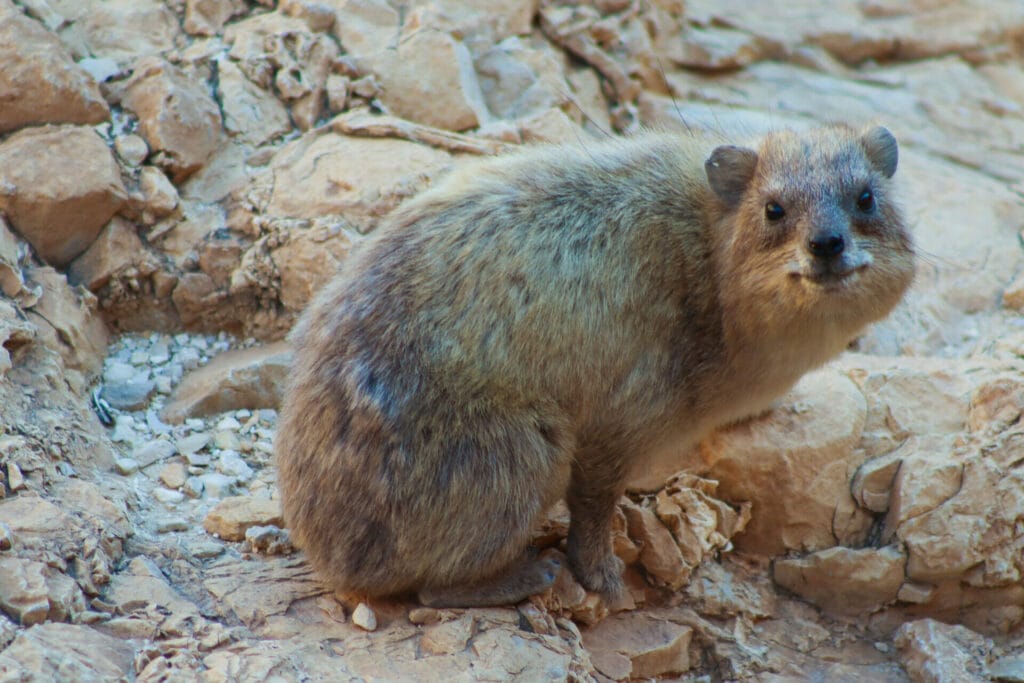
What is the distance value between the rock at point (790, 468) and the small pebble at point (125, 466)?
304 centimetres

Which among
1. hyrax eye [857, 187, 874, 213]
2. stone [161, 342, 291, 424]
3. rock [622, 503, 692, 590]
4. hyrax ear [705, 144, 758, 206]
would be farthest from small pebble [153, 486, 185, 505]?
hyrax eye [857, 187, 874, 213]

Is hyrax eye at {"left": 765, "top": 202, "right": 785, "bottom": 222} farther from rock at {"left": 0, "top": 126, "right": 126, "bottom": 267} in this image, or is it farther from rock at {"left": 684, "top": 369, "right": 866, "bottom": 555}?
rock at {"left": 0, "top": 126, "right": 126, "bottom": 267}

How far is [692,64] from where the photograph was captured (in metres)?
9.54

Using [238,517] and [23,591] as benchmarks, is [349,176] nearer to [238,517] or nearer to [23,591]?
[238,517]

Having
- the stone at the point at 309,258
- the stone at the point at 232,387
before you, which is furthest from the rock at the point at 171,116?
the stone at the point at 232,387

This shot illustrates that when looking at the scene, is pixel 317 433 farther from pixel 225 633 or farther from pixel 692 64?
pixel 692 64

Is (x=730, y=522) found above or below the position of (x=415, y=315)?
below

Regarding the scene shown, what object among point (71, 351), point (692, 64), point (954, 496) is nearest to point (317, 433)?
point (71, 351)

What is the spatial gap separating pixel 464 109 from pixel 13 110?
9.42 feet

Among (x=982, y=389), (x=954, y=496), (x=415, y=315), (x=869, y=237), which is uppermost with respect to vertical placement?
(x=869, y=237)

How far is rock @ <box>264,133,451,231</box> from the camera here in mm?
6426

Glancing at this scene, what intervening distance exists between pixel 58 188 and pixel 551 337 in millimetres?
3067

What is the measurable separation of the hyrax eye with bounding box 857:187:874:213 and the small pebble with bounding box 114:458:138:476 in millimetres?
3830

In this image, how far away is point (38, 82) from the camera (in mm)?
6016
